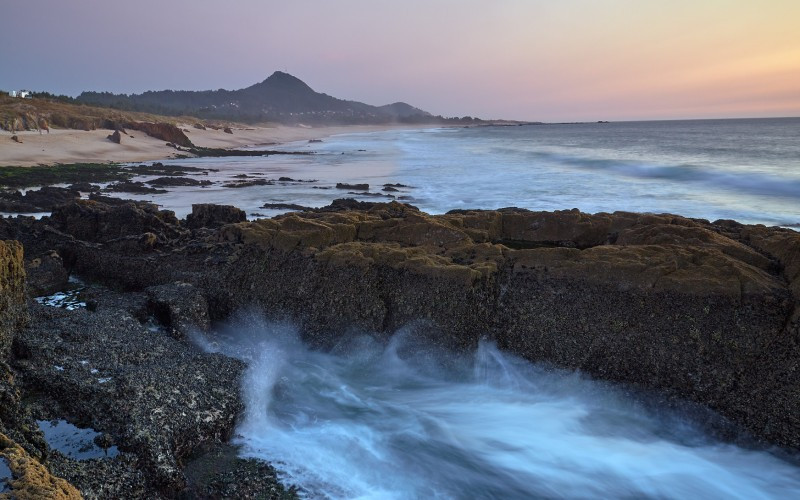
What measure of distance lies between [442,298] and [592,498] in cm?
264

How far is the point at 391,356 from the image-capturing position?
6332mm

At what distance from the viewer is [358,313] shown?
6.60 meters

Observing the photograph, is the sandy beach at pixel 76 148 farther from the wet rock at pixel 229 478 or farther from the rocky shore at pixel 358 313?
the wet rock at pixel 229 478

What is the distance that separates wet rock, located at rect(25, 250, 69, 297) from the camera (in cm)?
740

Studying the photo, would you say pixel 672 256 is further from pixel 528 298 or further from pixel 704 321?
pixel 528 298

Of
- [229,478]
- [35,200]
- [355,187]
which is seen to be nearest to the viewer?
[229,478]

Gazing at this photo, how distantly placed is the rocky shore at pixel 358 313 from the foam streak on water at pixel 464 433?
10.2 inches

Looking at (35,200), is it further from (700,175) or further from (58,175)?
(700,175)

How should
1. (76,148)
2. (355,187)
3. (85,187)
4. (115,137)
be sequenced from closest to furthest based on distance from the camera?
(85,187)
(355,187)
(76,148)
(115,137)

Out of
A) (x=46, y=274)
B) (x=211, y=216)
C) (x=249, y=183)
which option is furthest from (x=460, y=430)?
(x=249, y=183)

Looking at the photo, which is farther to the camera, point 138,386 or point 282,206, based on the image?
point 282,206

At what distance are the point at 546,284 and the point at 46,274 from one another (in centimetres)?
721

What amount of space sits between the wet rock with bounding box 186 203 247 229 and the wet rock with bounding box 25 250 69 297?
2635 millimetres

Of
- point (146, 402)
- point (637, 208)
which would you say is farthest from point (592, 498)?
point (637, 208)
